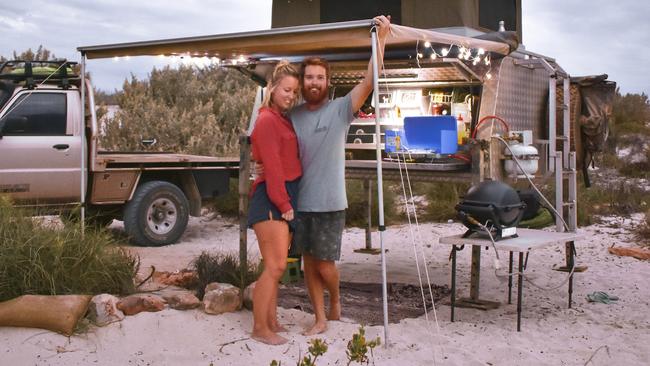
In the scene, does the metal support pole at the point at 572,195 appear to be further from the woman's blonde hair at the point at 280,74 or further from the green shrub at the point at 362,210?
the woman's blonde hair at the point at 280,74

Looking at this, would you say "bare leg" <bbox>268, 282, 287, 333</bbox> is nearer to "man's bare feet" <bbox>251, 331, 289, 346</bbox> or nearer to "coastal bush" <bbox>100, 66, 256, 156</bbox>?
"man's bare feet" <bbox>251, 331, 289, 346</bbox>

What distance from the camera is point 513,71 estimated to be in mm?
7590

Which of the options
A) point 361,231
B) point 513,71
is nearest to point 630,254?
point 513,71

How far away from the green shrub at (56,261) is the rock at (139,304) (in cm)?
35

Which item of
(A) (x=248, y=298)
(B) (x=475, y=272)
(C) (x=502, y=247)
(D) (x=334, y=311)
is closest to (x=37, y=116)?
(A) (x=248, y=298)

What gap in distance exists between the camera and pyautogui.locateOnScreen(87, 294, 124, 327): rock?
506cm

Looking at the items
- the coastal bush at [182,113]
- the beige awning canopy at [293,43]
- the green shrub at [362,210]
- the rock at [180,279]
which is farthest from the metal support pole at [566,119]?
the coastal bush at [182,113]

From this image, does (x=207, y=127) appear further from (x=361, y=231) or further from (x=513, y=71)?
(x=513, y=71)

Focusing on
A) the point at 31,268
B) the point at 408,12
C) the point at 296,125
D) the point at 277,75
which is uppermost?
the point at 408,12

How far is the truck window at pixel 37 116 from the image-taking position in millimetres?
8547

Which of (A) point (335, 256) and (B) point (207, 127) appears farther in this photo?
(B) point (207, 127)

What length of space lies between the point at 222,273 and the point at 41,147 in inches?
142

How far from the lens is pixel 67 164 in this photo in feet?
29.1

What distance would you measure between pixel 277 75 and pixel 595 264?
5.05 metres
